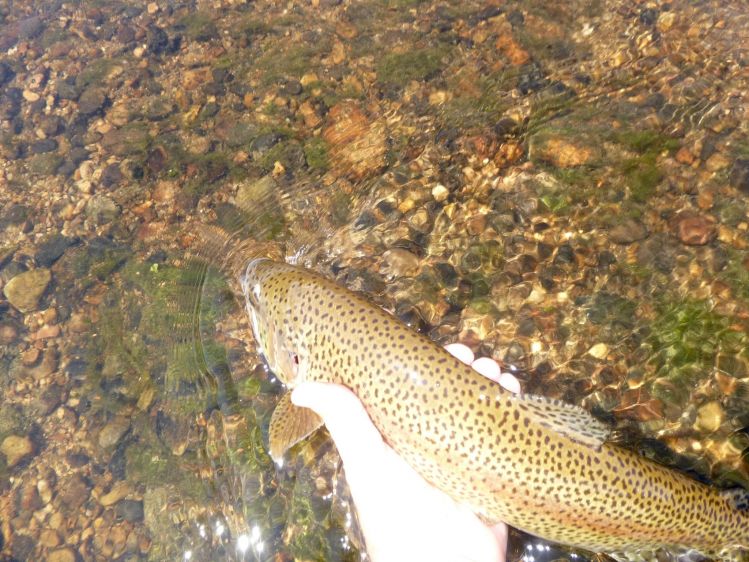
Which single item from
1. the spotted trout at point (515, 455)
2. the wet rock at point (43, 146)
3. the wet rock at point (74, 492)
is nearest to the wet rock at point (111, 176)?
the wet rock at point (43, 146)

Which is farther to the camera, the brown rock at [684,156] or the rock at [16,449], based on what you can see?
the rock at [16,449]

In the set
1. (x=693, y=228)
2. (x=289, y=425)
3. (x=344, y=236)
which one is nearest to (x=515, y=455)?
(x=289, y=425)

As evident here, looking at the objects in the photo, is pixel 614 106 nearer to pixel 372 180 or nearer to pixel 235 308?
pixel 372 180

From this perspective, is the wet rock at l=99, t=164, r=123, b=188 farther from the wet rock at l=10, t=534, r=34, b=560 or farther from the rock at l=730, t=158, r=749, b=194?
the rock at l=730, t=158, r=749, b=194

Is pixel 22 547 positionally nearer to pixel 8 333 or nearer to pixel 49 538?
pixel 49 538

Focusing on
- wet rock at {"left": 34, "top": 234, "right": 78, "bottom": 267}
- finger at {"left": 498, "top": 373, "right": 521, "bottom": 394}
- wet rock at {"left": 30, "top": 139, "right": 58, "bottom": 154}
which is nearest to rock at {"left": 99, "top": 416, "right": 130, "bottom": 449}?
wet rock at {"left": 34, "top": 234, "right": 78, "bottom": 267}

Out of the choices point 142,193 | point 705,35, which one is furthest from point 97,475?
point 705,35

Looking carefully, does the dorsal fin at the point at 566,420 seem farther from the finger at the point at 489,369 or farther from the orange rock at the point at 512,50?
the orange rock at the point at 512,50
